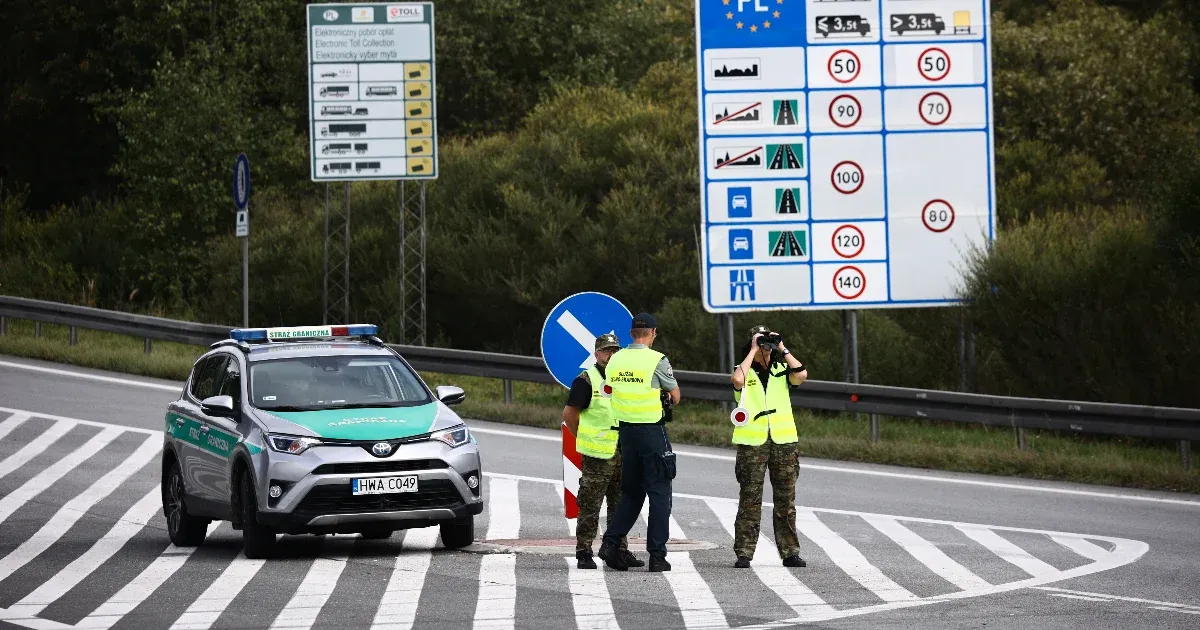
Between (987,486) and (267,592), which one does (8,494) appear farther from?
(987,486)

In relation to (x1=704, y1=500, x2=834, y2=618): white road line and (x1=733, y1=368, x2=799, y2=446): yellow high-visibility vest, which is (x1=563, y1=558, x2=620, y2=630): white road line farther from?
(x1=733, y1=368, x2=799, y2=446): yellow high-visibility vest

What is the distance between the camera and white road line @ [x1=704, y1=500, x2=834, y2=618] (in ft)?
35.1

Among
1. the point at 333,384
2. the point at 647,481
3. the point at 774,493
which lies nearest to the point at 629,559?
the point at 647,481

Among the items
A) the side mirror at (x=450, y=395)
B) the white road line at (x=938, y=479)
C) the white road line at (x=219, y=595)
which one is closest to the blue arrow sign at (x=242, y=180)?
the white road line at (x=938, y=479)

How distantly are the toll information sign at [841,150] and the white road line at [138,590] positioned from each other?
11241 millimetres

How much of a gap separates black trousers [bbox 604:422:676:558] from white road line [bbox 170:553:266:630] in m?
2.48

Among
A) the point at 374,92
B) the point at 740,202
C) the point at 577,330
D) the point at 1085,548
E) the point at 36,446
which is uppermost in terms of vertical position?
the point at 374,92

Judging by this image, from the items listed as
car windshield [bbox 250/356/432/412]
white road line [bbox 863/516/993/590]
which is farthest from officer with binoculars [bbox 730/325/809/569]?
car windshield [bbox 250/356/432/412]

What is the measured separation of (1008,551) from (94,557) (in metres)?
6.64

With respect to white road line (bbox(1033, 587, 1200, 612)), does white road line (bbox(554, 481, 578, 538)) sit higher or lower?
higher

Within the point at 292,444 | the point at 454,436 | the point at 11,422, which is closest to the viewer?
the point at 292,444

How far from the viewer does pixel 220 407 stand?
13367 millimetres

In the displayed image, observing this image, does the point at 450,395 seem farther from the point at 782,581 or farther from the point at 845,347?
the point at 845,347

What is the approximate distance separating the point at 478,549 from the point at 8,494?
569 centimetres
